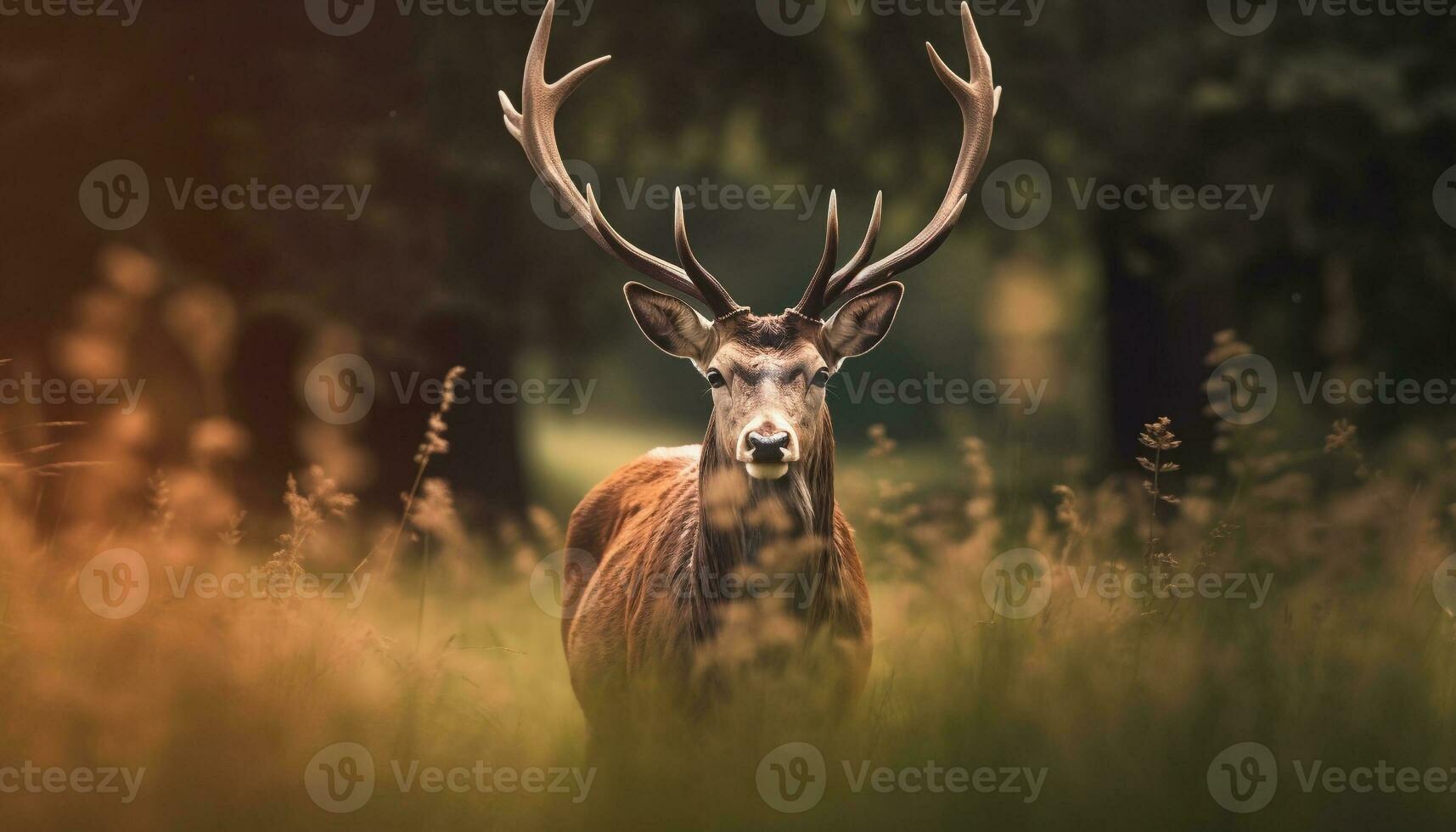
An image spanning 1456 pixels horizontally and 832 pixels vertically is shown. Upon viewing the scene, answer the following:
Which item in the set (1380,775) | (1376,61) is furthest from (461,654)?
(1376,61)

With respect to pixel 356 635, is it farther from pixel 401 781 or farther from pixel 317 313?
pixel 317 313

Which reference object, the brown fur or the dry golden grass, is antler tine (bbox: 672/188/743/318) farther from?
the dry golden grass

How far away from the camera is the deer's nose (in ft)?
16.5

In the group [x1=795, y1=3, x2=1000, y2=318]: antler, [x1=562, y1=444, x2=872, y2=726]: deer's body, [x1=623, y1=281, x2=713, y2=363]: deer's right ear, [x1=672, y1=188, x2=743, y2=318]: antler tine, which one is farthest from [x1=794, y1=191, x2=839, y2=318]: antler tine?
[x1=562, y1=444, x2=872, y2=726]: deer's body

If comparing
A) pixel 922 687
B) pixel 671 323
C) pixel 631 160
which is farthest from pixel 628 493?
pixel 631 160

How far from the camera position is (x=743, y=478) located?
17.7 feet

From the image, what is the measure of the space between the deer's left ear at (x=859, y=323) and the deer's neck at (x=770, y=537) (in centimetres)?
34

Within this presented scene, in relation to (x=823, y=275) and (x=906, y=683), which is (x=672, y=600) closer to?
(x=906, y=683)

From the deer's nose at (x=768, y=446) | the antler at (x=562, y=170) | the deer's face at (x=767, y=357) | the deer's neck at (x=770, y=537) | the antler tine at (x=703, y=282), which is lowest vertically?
the deer's neck at (x=770, y=537)

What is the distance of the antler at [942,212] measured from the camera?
5.69 meters

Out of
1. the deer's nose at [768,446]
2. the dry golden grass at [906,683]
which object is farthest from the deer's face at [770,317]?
the dry golden grass at [906,683]

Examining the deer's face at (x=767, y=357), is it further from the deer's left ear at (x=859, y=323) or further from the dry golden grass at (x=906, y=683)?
the dry golden grass at (x=906, y=683)

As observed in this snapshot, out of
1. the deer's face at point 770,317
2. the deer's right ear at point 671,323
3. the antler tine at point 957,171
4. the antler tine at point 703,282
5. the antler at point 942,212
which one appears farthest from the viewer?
the antler tine at point 957,171

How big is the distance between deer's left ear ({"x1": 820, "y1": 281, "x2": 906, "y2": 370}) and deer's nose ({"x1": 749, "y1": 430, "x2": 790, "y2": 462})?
701mm
